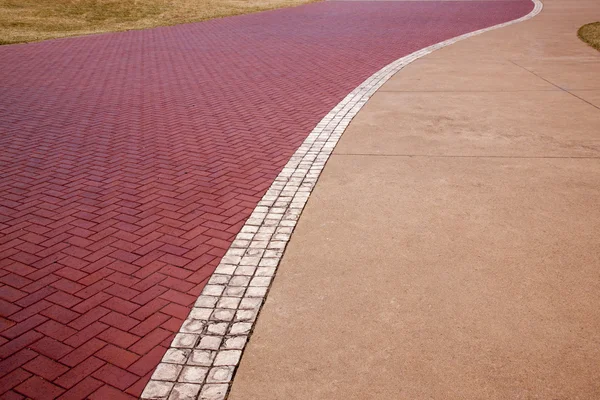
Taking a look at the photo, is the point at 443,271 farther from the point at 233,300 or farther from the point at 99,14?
the point at 99,14

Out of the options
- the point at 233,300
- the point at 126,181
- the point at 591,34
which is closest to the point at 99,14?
the point at 591,34

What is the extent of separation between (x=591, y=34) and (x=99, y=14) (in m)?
19.1

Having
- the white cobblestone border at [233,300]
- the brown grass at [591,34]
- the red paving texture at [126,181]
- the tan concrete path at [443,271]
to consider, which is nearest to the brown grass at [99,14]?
the red paving texture at [126,181]

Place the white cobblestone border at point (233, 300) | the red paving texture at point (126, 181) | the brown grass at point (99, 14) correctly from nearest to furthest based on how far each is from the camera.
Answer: the white cobblestone border at point (233, 300)
the red paving texture at point (126, 181)
the brown grass at point (99, 14)

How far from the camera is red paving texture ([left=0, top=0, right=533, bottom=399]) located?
3.51m

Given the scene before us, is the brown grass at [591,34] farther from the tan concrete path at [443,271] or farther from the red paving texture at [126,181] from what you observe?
the tan concrete path at [443,271]

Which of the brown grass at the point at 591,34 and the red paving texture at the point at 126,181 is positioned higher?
the brown grass at the point at 591,34

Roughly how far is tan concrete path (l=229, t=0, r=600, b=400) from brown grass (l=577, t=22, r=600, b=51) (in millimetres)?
8043

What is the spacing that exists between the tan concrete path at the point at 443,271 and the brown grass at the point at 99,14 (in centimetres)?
1570

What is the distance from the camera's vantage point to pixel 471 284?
13.0 feet

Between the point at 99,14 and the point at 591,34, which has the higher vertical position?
the point at 99,14

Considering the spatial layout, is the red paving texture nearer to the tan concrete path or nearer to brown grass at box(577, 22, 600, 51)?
the tan concrete path

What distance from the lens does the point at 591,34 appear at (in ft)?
53.5

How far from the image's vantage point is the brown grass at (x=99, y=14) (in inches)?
795
